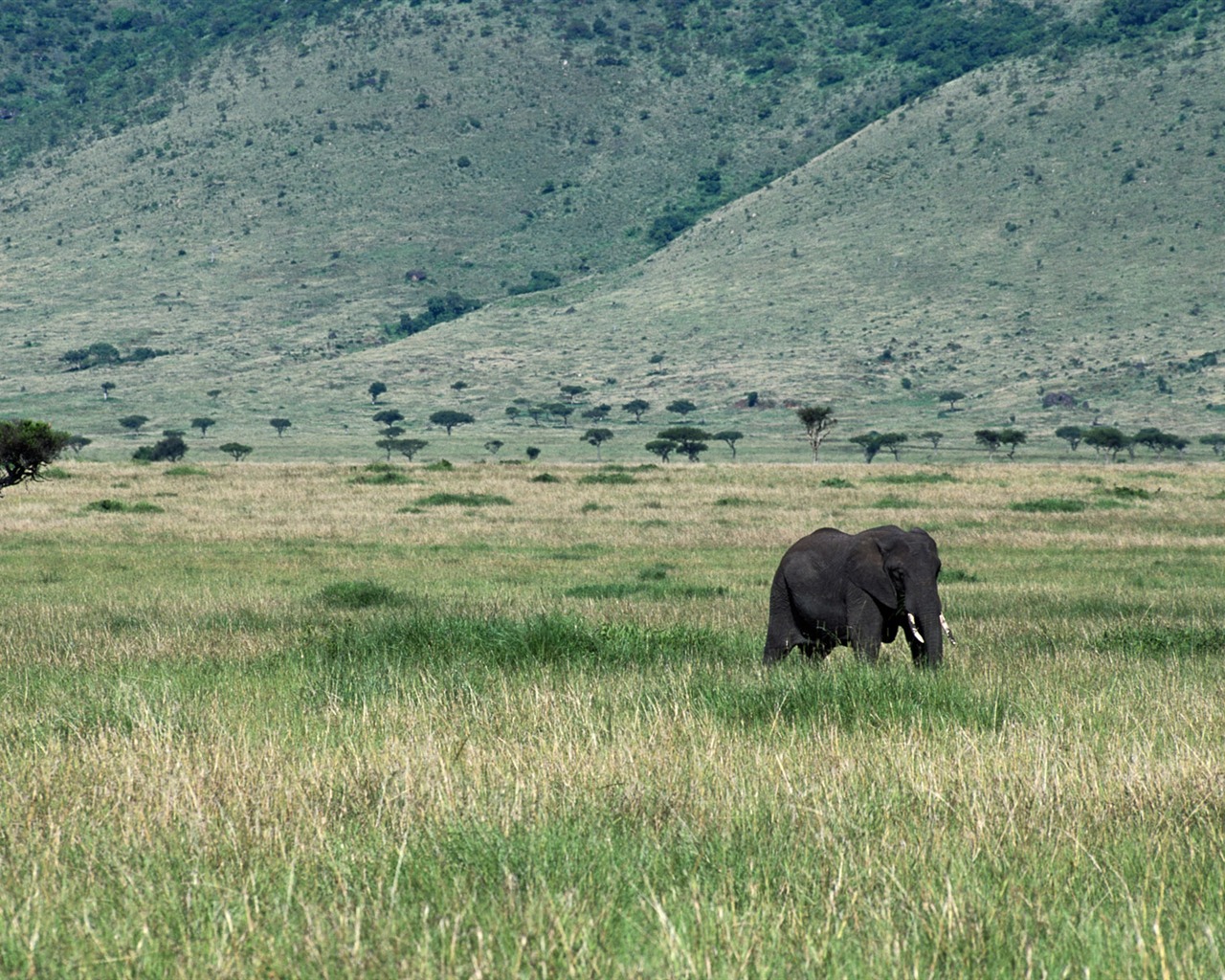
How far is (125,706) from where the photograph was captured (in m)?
7.75

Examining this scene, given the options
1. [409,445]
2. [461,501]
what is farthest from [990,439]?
[461,501]

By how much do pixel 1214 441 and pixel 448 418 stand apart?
56.4 metres

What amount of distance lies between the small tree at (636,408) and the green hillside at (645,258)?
0.87 metres

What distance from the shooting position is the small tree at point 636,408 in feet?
368

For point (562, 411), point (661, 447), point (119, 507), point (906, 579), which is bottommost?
point (661, 447)

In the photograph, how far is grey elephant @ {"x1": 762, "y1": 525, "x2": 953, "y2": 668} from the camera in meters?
10.5

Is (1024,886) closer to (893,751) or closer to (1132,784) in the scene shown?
(1132,784)

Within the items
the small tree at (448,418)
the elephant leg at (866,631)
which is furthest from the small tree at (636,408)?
the elephant leg at (866,631)

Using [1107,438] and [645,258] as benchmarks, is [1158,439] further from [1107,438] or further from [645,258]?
[645,258]

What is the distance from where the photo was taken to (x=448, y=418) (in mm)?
109938

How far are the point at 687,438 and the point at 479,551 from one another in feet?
203

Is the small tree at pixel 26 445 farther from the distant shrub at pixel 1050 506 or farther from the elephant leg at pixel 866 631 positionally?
the distant shrub at pixel 1050 506

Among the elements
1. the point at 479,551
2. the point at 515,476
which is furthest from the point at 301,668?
the point at 515,476

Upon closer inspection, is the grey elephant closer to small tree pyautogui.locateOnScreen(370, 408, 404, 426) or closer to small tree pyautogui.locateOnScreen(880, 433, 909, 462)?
small tree pyautogui.locateOnScreen(880, 433, 909, 462)
